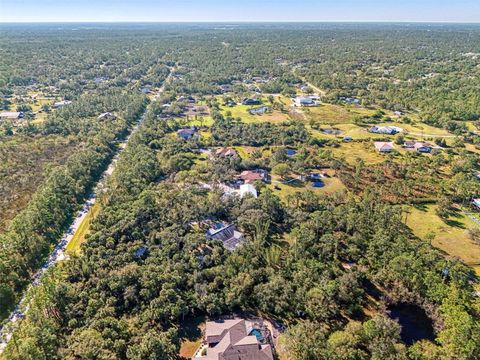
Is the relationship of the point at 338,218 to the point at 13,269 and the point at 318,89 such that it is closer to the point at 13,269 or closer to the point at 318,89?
the point at 13,269

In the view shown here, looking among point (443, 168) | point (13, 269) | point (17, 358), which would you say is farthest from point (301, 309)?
point (443, 168)

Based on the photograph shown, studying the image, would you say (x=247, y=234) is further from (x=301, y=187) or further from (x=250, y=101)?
(x=250, y=101)

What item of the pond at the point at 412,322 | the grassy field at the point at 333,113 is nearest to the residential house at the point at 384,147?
the grassy field at the point at 333,113

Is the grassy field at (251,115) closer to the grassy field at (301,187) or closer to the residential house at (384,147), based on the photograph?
the residential house at (384,147)

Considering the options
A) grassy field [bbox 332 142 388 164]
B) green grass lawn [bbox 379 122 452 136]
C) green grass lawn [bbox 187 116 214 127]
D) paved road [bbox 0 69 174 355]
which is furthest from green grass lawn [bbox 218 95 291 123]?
paved road [bbox 0 69 174 355]

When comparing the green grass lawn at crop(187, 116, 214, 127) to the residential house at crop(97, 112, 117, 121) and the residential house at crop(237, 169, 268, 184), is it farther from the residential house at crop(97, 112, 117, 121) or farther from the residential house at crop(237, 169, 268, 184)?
the residential house at crop(237, 169, 268, 184)

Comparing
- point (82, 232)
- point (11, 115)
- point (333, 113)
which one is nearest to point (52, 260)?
point (82, 232)
